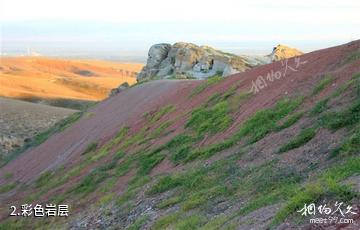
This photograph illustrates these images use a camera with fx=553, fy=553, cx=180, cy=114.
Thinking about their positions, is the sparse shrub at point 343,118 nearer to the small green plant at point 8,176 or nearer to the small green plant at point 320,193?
the small green plant at point 320,193

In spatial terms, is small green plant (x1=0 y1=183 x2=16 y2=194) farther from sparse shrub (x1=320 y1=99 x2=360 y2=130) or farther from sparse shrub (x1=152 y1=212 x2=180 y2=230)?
sparse shrub (x1=320 y1=99 x2=360 y2=130)

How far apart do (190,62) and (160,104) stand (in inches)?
706

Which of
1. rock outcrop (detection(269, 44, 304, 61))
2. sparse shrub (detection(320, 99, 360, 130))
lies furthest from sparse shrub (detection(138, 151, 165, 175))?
rock outcrop (detection(269, 44, 304, 61))

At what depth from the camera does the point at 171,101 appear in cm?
3191

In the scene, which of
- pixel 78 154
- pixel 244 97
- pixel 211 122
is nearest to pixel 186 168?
pixel 211 122

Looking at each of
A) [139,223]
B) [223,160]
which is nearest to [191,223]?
[139,223]

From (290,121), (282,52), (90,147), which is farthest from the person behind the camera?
(282,52)

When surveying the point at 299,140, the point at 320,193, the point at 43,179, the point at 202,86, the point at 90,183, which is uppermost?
the point at 320,193

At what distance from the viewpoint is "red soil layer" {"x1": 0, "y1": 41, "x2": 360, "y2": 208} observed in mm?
20219

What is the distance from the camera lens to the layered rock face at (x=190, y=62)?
4508cm

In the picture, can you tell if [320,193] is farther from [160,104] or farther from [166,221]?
[160,104]

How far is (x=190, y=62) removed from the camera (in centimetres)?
4997

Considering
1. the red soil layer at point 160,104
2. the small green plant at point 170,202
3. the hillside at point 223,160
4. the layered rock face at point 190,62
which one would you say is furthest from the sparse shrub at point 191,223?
the layered rock face at point 190,62

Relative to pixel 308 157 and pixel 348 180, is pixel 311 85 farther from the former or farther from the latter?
pixel 348 180
